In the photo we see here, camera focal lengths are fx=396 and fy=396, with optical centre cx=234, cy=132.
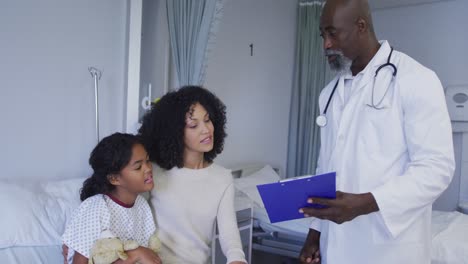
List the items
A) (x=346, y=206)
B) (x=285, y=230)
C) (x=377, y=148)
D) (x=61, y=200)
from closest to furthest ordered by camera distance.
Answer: (x=346, y=206) → (x=377, y=148) → (x=61, y=200) → (x=285, y=230)

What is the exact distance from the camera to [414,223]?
1187mm

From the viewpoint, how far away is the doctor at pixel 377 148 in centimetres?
110

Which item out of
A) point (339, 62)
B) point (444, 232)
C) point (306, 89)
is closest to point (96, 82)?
point (339, 62)

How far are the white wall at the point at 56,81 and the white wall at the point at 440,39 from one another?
320 centimetres

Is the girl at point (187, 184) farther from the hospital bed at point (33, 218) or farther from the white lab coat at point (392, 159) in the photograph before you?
the white lab coat at point (392, 159)

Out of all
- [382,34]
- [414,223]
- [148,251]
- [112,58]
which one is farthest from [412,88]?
[382,34]

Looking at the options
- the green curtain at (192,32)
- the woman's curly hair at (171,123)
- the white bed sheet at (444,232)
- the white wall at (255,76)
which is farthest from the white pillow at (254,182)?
the woman's curly hair at (171,123)

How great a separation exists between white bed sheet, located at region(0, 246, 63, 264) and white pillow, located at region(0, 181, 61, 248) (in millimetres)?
20

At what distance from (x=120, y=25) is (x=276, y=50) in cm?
198

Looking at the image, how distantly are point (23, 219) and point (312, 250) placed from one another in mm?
1200

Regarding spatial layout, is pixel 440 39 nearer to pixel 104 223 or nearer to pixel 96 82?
pixel 96 82

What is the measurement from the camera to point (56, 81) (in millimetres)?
2064

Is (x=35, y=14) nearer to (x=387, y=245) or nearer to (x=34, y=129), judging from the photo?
(x=34, y=129)

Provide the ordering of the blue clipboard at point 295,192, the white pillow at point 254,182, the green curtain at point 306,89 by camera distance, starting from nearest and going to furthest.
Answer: the blue clipboard at point 295,192, the white pillow at point 254,182, the green curtain at point 306,89
